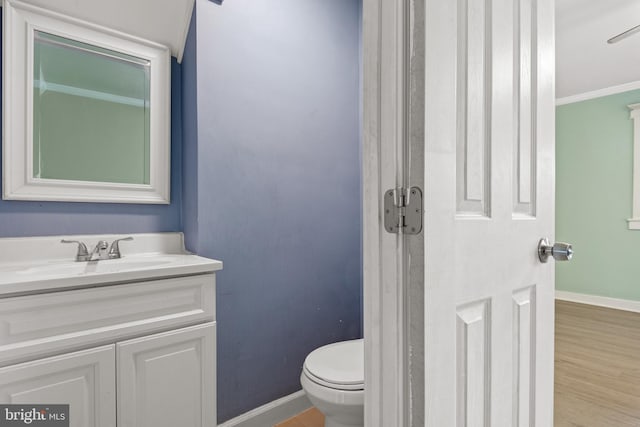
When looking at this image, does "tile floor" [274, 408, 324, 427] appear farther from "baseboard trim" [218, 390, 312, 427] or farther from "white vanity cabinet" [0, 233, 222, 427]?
"white vanity cabinet" [0, 233, 222, 427]

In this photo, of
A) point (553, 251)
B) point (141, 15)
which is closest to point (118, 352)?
point (553, 251)

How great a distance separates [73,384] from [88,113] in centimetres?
116

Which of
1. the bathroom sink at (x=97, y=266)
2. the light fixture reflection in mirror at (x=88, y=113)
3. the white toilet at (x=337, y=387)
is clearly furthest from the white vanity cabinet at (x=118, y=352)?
the light fixture reflection in mirror at (x=88, y=113)

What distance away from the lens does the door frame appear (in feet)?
1.99

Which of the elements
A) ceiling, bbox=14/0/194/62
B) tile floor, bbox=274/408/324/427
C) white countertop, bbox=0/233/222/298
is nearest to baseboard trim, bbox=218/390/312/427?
tile floor, bbox=274/408/324/427

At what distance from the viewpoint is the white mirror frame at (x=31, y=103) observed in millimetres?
1339

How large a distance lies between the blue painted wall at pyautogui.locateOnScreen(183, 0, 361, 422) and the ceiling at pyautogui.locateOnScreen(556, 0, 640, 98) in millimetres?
1657

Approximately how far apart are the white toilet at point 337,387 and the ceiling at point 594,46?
2661 millimetres

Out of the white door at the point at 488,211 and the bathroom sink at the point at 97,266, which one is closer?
the white door at the point at 488,211

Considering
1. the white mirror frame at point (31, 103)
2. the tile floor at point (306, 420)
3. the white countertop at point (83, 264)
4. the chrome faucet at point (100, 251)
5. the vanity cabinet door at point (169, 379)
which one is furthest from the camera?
the tile floor at point (306, 420)

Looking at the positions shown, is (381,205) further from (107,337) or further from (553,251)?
(107,337)

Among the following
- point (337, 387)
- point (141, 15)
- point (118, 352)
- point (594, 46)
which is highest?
point (594, 46)

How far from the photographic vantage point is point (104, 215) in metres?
1.55

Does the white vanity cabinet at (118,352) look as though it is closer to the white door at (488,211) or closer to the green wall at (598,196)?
the white door at (488,211)
